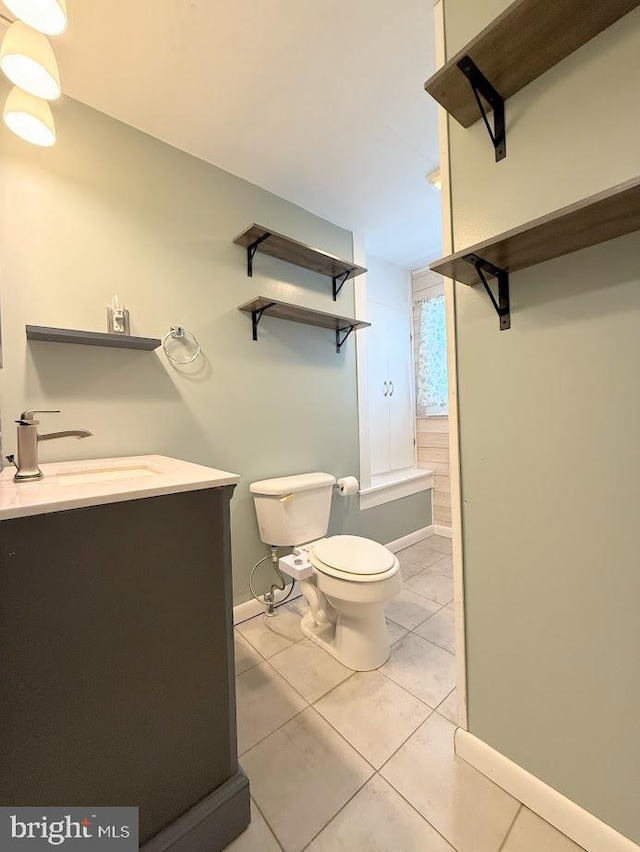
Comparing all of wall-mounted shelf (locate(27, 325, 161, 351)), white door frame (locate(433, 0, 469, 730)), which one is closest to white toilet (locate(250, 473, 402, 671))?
white door frame (locate(433, 0, 469, 730))

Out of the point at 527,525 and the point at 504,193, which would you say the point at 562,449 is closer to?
the point at 527,525

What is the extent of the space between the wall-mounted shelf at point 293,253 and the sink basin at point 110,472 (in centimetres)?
118

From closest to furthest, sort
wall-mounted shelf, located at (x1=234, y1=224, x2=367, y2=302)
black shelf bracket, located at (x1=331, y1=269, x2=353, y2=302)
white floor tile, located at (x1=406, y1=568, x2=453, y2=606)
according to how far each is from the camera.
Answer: wall-mounted shelf, located at (x1=234, y1=224, x2=367, y2=302), white floor tile, located at (x1=406, y1=568, x2=453, y2=606), black shelf bracket, located at (x1=331, y1=269, x2=353, y2=302)

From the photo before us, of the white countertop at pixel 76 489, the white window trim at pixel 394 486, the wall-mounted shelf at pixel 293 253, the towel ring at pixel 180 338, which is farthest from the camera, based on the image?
A: the white window trim at pixel 394 486

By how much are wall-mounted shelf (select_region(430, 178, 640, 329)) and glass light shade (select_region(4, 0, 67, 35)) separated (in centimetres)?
111

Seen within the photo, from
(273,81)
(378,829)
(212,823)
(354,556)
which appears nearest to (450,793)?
(378,829)

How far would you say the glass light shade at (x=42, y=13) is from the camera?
81 centimetres

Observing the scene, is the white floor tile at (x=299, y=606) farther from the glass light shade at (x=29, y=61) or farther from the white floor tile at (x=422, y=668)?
the glass light shade at (x=29, y=61)

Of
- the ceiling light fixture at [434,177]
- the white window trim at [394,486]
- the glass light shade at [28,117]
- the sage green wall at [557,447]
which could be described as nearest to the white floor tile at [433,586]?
the white window trim at [394,486]

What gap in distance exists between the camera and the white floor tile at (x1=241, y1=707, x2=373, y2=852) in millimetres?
905

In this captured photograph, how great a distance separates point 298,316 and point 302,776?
1.93 metres

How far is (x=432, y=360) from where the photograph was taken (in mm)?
3000

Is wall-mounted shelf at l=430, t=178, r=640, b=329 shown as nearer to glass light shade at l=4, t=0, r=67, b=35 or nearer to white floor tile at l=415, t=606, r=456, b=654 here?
glass light shade at l=4, t=0, r=67, b=35

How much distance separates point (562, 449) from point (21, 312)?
184cm
